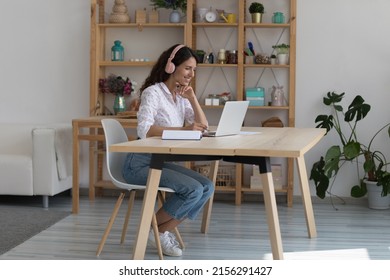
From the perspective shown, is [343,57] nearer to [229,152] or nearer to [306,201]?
[306,201]

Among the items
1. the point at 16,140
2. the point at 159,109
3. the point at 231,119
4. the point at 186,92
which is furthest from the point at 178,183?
the point at 16,140

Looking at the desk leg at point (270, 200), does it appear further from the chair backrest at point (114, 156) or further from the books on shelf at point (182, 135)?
the chair backrest at point (114, 156)

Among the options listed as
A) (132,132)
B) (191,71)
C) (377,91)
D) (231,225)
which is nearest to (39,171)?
(132,132)

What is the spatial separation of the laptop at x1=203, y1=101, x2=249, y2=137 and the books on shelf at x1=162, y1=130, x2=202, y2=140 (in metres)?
0.17

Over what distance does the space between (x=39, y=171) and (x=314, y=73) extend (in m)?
2.43

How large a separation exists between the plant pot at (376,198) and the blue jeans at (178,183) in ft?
7.53

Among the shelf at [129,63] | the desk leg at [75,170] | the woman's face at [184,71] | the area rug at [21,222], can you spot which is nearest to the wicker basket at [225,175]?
the shelf at [129,63]

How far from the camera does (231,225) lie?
526cm

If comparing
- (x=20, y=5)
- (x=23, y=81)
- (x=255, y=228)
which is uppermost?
(x=20, y=5)

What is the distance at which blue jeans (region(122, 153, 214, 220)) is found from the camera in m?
3.92

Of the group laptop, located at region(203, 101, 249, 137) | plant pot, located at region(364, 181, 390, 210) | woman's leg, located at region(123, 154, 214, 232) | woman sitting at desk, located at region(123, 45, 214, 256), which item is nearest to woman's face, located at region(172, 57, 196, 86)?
woman sitting at desk, located at region(123, 45, 214, 256)

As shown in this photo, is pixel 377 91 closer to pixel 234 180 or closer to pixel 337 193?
pixel 337 193

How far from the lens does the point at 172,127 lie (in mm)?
4094

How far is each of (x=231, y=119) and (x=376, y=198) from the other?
244 cm
